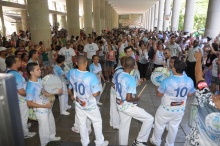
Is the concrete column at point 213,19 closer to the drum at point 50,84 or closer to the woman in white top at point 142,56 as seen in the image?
the woman in white top at point 142,56

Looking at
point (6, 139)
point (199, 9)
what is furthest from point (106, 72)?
point (199, 9)

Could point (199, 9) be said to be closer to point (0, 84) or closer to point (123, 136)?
point (123, 136)

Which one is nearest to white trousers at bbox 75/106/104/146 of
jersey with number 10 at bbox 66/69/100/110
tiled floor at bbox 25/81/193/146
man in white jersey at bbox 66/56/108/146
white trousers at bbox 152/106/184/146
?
man in white jersey at bbox 66/56/108/146

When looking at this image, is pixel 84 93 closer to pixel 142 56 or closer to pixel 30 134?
pixel 30 134

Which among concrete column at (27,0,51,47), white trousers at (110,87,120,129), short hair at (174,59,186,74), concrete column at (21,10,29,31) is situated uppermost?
concrete column at (21,10,29,31)

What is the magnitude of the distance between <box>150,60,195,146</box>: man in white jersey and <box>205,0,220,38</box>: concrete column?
772 cm

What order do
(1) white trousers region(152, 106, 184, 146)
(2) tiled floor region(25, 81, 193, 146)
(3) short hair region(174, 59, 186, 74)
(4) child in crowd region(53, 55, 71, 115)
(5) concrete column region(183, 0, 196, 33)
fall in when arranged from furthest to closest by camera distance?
(5) concrete column region(183, 0, 196, 33)
(4) child in crowd region(53, 55, 71, 115)
(2) tiled floor region(25, 81, 193, 146)
(1) white trousers region(152, 106, 184, 146)
(3) short hair region(174, 59, 186, 74)

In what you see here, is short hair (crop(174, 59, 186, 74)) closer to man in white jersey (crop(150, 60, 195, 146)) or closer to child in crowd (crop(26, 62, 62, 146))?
man in white jersey (crop(150, 60, 195, 146))

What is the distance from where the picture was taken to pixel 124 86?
372 cm

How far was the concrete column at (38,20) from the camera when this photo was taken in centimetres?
985

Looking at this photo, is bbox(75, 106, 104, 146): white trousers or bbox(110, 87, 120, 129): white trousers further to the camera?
bbox(110, 87, 120, 129): white trousers

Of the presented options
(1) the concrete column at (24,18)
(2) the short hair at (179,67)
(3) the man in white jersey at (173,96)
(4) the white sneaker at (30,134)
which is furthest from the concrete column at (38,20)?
(1) the concrete column at (24,18)

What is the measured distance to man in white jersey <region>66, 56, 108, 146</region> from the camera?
12.1ft

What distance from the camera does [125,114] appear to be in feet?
13.1
